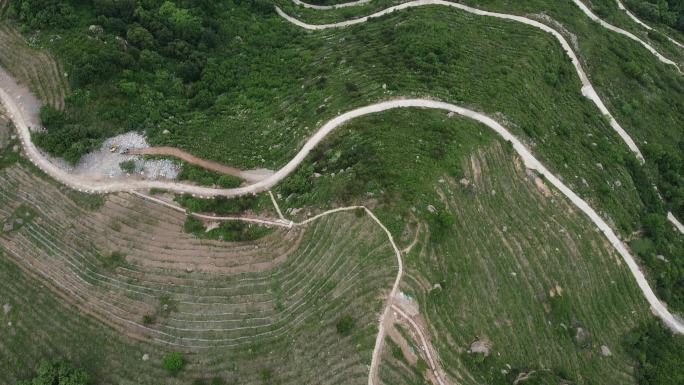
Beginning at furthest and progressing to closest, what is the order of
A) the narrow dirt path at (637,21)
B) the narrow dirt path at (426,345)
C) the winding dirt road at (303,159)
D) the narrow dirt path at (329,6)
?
1. the narrow dirt path at (637,21)
2. the narrow dirt path at (329,6)
3. the winding dirt road at (303,159)
4. the narrow dirt path at (426,345)

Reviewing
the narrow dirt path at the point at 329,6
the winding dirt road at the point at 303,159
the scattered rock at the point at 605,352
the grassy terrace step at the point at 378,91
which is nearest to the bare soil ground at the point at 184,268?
the winding dirt road at the point at 303,159

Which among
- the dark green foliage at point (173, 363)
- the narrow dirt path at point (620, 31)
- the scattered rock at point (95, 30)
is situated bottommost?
the dark green foliage at point (173, 363)

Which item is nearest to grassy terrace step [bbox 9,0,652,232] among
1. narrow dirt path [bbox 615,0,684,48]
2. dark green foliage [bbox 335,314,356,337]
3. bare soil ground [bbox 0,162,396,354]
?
bare soil ground [bbox 0,162,396,354]

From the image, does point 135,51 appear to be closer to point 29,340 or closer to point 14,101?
point 14,101

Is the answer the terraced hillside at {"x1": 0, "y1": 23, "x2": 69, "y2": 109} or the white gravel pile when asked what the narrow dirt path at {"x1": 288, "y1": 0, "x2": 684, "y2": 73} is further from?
the white gravel pile

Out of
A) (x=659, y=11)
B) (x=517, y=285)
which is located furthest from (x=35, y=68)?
(x=659, y=11)

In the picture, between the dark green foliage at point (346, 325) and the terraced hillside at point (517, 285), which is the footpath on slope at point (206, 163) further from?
the terraced hillside at point (517, 285)

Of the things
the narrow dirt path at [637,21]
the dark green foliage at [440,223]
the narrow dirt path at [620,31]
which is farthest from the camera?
the narrow dirt path at [637,21]

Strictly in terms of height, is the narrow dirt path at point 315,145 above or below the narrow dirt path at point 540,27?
below
